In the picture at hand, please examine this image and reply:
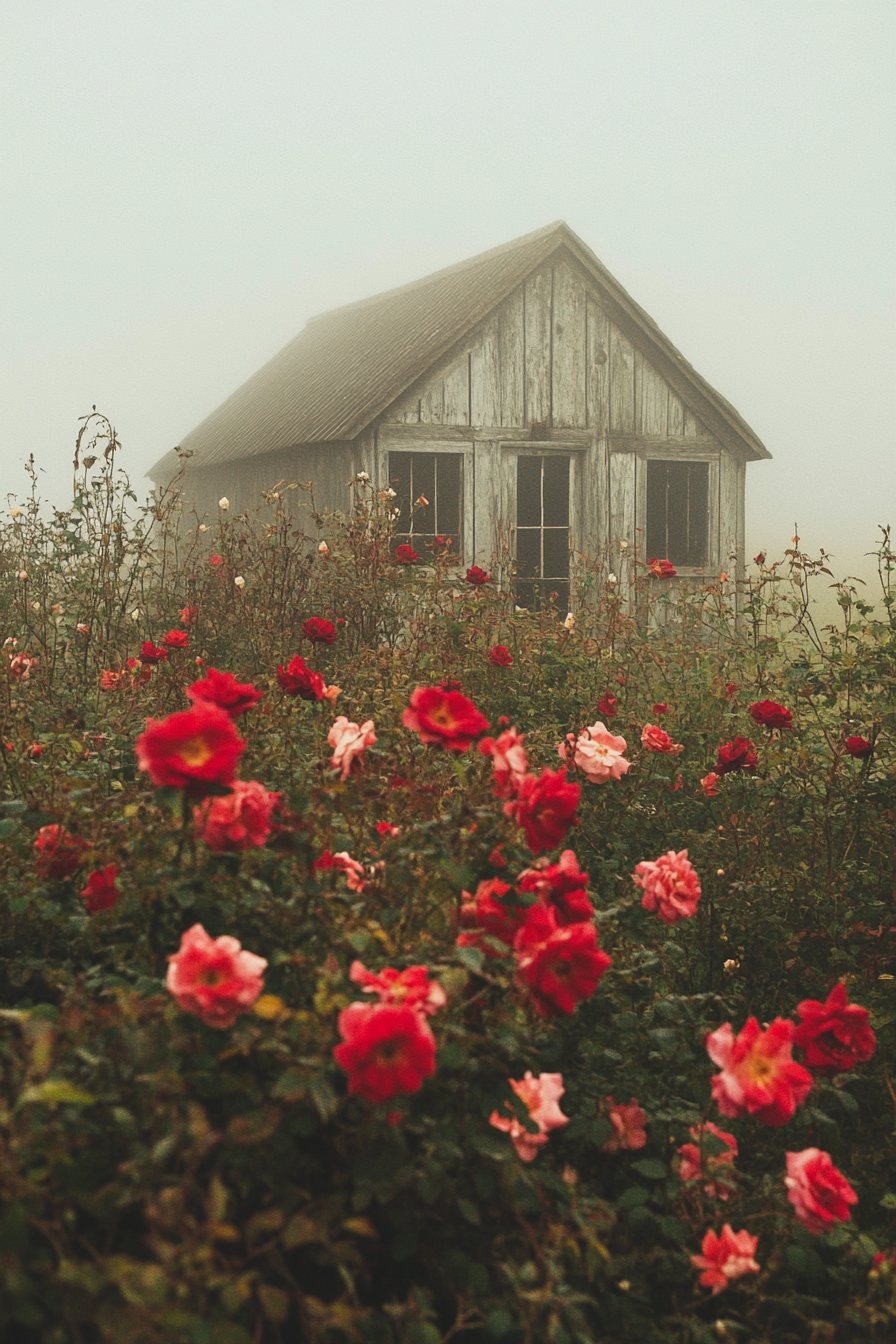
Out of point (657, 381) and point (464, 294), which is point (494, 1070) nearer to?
point (657, 381)

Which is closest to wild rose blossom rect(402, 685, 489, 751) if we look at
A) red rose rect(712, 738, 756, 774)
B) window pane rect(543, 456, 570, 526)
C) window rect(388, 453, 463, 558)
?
red rose rect(712, 738, 756, 774)

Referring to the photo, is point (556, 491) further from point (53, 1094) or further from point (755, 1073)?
point (53, 1094)

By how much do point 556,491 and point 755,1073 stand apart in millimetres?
10250

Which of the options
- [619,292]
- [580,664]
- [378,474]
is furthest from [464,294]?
[580,664]

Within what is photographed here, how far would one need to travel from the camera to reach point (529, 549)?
35.1ft

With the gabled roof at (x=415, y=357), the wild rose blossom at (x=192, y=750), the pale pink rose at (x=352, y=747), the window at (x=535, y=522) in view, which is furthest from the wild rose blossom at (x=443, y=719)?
the window at (x=535, y=522)

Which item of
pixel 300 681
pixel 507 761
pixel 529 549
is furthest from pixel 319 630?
pixel 529 549

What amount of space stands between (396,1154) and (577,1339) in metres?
0.34

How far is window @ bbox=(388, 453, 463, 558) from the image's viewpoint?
10055 mm

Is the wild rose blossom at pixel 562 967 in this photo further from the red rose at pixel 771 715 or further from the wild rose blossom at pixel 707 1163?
the red rose at pixel 771 715

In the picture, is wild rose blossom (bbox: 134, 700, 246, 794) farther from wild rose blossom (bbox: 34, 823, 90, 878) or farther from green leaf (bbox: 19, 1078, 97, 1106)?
wild rose blossom (bbox: 34, 823, 90, 878)

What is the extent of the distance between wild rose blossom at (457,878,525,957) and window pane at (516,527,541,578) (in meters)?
8.69

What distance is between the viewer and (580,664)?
504 cm

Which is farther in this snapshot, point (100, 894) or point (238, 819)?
point (100, 894)
